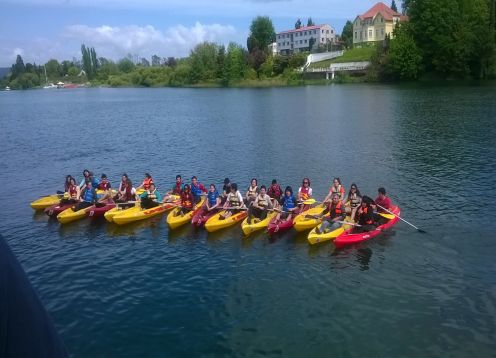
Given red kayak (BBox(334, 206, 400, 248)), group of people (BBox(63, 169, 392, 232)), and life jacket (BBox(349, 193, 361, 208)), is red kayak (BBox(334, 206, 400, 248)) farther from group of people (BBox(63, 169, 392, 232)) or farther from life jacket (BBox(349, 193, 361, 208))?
life jacket (BBox(349, 193, 361, 208))

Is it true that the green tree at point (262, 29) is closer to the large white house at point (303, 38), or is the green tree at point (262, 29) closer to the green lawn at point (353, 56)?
the large white house at point (303, 38)

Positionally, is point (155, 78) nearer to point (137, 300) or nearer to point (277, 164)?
point (277, 164)

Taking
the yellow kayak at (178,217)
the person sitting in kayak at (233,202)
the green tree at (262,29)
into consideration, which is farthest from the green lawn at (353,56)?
the yellow kayak at (178,217)

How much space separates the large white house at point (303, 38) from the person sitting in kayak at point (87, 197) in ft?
504

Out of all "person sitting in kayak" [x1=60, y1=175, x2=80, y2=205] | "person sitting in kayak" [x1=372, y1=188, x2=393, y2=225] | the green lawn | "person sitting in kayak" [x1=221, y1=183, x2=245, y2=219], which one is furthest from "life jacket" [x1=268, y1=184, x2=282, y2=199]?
the green lawn

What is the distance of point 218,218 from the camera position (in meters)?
Result: 22.2

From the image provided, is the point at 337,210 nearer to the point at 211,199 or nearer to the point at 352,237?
the point at 352,237

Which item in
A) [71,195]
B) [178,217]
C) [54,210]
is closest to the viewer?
[178,217]

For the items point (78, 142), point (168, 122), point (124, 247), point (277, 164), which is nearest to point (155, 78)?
point (168, 122)

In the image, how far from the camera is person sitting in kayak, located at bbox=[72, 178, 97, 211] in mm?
24136

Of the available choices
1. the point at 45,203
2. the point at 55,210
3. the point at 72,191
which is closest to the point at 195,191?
the point at 72,191

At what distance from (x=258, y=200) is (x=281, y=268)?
206 inches

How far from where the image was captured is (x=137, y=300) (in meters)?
15.5

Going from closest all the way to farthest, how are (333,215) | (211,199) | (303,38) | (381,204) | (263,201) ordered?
1. (333,215)
2. (381,204)
3. (263,201)
4. (211,199)
5. (303,38)
